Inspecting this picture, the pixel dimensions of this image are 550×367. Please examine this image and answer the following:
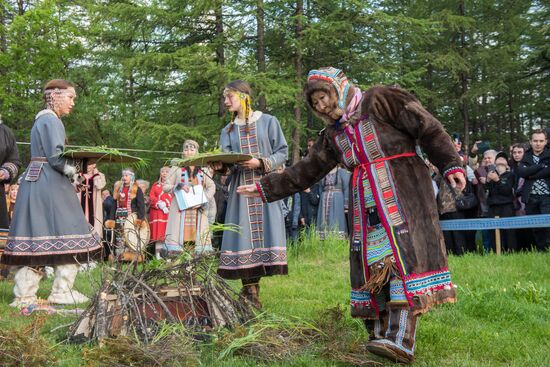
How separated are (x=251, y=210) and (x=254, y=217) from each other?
0.25ft

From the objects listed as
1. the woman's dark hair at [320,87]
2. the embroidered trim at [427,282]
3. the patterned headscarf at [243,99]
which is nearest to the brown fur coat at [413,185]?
the embroidered trim at [427,282]

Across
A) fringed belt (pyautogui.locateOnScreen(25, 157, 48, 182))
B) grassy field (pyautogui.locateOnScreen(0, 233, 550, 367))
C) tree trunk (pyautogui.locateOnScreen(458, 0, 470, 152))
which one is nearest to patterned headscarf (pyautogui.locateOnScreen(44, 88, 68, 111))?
fringed belt (pyautogui.locateOnScreen(25, 157, 48, 182))

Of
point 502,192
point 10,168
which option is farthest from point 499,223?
point 10,168

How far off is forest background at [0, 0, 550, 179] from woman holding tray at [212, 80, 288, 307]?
8.78 metres

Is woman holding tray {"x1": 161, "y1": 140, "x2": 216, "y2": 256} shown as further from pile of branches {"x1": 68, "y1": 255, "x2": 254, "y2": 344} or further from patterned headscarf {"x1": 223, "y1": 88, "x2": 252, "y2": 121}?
pile of branches {"x1": 68, "y1": 255, "x2": 254, "y2": 344}

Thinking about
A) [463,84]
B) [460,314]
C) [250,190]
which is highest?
[463,84]

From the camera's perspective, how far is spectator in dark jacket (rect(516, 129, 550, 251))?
29.2 ft

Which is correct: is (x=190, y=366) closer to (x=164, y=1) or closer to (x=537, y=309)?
(x=537, y=309)

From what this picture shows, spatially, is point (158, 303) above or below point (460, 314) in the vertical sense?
above

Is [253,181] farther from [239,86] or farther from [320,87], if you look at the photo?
[320,87]

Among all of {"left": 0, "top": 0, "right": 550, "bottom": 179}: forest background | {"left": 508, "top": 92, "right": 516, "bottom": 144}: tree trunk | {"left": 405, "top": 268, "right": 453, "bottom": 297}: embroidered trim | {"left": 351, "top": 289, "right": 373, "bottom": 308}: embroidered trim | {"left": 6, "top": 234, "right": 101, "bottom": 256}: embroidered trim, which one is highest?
{"left": 0, "top": 0, "right": 550, "bottom": 179}: forest background

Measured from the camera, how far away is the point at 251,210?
6.07 m

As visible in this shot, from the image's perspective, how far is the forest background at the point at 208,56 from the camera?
639 inches

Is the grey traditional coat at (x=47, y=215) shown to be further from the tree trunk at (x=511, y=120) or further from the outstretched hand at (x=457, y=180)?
the tree trunk at (x=511, y=120)
